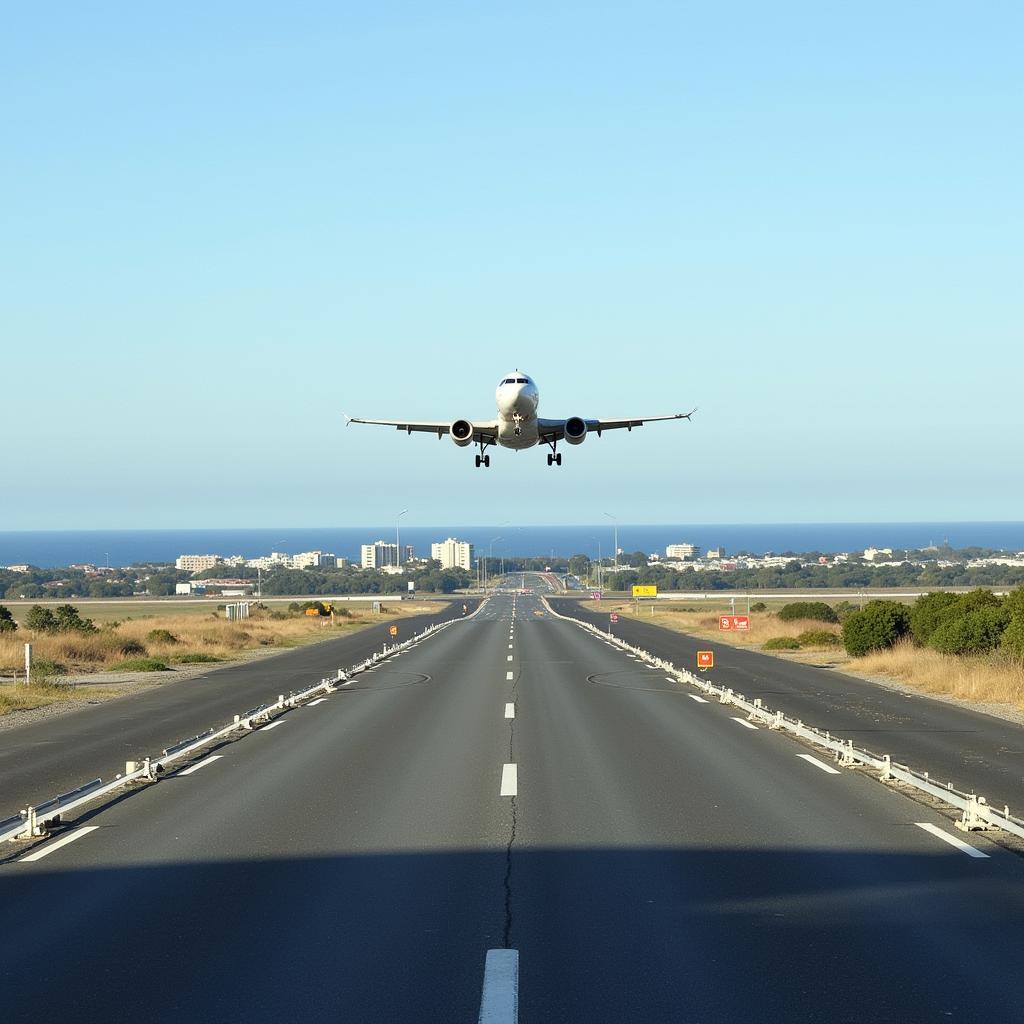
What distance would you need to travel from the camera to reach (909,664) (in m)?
37.4

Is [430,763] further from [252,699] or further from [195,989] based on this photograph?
[252,699]

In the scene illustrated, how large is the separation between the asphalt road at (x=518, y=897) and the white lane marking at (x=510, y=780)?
0.09m

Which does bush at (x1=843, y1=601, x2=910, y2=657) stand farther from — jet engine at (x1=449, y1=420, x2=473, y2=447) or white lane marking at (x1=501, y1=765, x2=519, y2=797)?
white lane marking at (x1=501, y1=765, x2=519, y2=797)

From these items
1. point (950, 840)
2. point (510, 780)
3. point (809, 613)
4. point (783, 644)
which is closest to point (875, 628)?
point (783, 644)

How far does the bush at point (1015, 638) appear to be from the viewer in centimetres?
3228

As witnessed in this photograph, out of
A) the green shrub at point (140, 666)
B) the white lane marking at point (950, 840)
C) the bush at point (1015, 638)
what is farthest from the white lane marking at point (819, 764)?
the green shrub at point (140, 666)

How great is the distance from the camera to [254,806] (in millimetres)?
14742

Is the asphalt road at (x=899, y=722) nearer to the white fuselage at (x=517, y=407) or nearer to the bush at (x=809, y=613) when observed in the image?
the white fuselage at (x=517, y=407)

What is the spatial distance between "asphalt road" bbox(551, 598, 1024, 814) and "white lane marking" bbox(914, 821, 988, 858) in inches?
64.4

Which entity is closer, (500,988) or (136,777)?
(500,988)

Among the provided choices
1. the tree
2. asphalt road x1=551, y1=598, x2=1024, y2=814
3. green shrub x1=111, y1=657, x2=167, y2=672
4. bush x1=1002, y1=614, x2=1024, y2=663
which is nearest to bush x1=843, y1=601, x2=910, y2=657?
A: asphalt road x1=551, y1=598, x2=1024, y2=814

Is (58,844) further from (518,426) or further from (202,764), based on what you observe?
(518,426)

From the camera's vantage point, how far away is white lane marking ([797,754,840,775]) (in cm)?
1747

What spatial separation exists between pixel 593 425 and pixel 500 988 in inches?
1597
